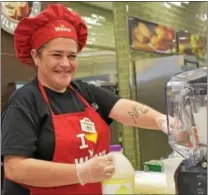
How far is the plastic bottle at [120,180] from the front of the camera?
1.12 m

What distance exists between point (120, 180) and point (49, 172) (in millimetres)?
222

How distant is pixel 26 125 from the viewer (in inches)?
47.4

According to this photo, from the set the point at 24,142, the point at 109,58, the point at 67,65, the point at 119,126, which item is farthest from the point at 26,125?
the point at 109,58

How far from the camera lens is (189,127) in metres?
0.90

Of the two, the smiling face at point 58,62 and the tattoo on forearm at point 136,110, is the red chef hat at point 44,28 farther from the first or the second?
the tattoo on forearm at point 136,110

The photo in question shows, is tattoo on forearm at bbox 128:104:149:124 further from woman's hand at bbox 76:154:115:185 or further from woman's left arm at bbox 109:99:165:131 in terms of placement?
woman's hand at bbox 76:154:115:185

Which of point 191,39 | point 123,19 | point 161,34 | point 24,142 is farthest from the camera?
point 191,39

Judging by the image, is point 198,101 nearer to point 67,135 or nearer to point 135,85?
point 67,135

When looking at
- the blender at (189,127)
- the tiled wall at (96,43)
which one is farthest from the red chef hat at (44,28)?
the tiled wall at (96,43)

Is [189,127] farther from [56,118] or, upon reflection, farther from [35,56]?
[35,56]

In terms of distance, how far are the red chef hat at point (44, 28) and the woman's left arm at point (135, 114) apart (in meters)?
0.32

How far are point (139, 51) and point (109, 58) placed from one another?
432 mm

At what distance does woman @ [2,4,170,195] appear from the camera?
1151 millimetres

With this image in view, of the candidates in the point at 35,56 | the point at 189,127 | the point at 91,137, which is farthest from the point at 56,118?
the point at 189,127
